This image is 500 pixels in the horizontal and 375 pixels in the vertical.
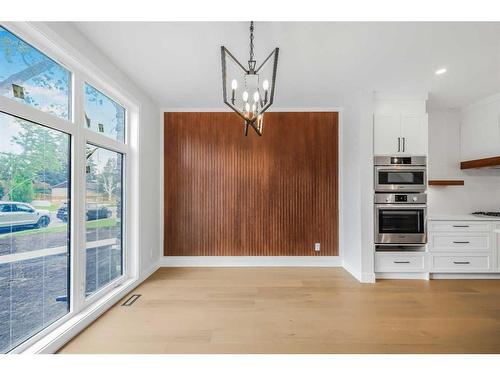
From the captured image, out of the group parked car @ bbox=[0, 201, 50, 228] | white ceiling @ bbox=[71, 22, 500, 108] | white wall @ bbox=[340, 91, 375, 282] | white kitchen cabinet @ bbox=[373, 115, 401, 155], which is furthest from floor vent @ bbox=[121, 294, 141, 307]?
white kitchen cabinet @ bbox=[373, 115, 401, 155]

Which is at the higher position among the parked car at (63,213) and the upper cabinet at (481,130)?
the upper cabinet at (481,130)

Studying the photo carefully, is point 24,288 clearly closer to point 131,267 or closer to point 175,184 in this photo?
point 131,267

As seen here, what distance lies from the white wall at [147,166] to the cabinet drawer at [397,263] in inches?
131

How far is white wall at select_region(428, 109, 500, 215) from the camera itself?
4.03 metres

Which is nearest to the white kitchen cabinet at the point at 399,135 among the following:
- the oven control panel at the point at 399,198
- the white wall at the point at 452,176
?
the oven control panel at the point at 399,198

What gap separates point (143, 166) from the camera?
3.54 meters

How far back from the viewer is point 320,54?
8.16 ft

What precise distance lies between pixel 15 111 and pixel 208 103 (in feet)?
8.36

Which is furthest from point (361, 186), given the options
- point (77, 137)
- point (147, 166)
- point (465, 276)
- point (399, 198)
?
point (77, 137)

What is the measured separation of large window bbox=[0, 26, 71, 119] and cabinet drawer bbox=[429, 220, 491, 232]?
4.65 meters

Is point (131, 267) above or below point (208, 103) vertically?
below

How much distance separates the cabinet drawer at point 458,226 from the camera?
350 centimetres

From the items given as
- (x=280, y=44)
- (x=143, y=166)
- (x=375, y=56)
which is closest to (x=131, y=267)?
(x=143, y=166)

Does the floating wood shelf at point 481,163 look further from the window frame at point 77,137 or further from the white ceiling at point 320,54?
the window frame at point 77,137
